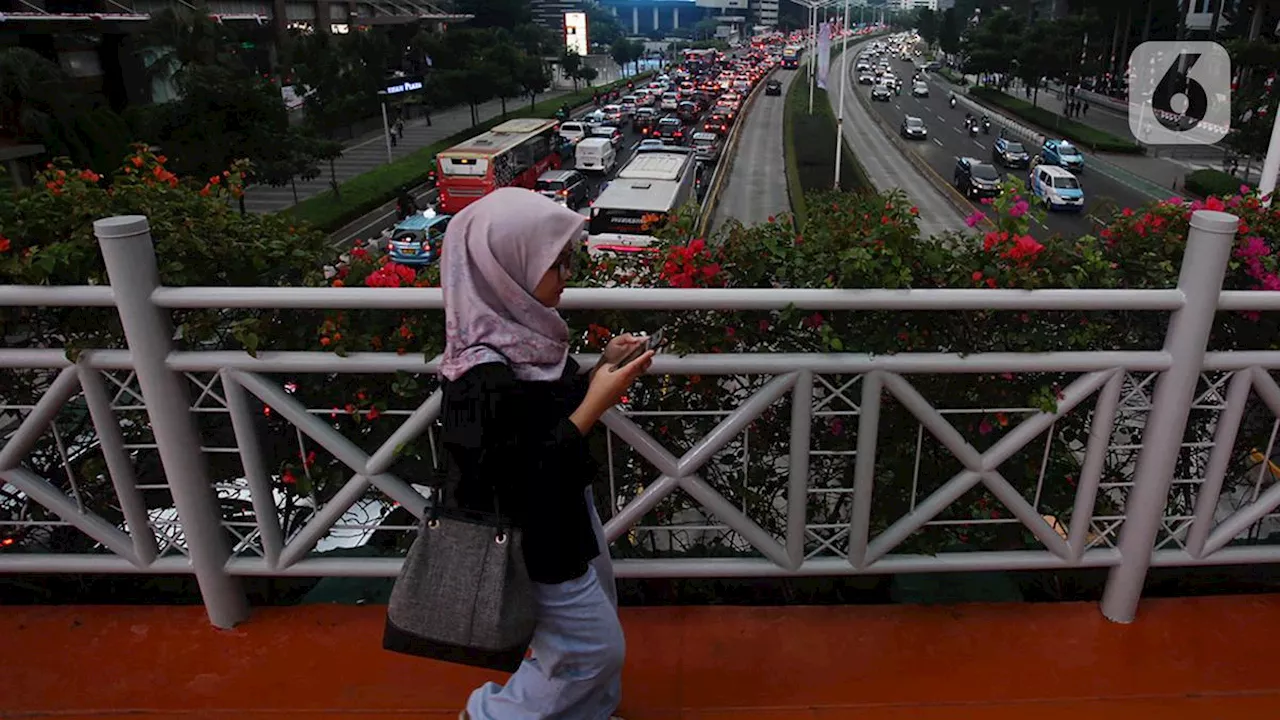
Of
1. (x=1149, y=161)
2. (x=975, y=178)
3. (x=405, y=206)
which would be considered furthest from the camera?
(x=1149, y=161)

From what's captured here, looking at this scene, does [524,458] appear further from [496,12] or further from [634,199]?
[496,12]

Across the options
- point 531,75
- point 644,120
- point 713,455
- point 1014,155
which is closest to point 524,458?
point 713,455

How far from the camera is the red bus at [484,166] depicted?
23797mm

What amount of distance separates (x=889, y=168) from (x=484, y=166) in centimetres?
1864

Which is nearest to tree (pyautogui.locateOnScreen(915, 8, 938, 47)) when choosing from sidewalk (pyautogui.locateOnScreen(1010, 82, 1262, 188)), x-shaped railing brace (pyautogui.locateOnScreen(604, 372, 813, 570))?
sidewalk (pyautogui.locateOnScreen(1010, 82, 1262, 188))

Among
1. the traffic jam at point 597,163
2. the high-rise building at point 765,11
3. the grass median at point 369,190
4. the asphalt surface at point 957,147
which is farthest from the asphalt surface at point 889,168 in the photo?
the high-rise building at point 765,11

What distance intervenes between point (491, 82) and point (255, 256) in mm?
A: 44495

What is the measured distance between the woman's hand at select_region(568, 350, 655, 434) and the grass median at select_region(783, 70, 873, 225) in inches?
744

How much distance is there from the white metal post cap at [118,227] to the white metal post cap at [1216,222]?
8.92ft

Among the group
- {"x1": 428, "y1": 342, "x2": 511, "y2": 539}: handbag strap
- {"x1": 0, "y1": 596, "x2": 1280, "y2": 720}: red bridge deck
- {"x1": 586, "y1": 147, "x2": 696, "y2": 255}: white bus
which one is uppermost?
{"x1": 428, "y1": 342, "x2": 511, "y2": 539}: handbag strap

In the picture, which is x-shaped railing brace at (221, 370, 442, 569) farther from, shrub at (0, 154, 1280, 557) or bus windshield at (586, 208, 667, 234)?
bus windshield at (586, 208, 667, 234)

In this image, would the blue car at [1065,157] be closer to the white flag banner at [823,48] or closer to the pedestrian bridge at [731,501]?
the white flag banner at [823,48]

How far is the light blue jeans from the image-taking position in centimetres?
185

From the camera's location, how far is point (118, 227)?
217 cm
